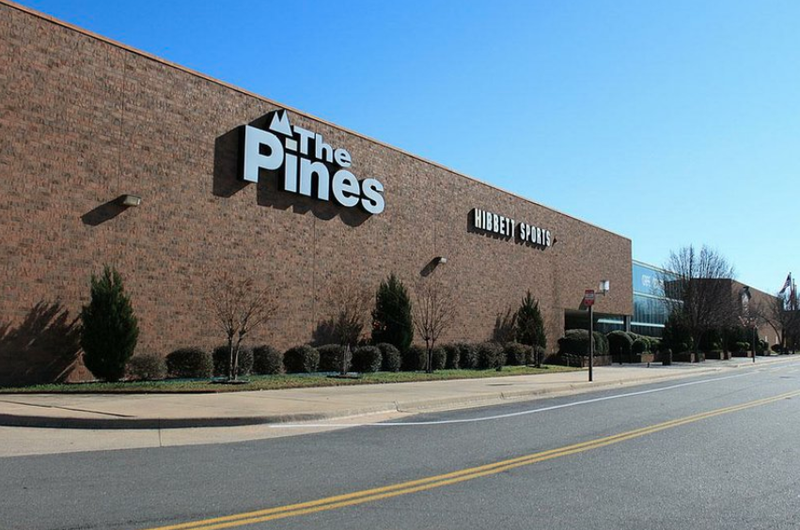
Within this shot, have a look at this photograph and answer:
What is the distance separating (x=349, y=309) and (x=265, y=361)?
5.05 m

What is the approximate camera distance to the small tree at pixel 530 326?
120 feet

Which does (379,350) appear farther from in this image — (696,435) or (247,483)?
(247,483)

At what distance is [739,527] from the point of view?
5902 millimetres

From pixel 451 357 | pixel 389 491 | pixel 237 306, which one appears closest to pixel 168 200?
pixel 237 306

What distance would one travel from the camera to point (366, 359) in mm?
24547

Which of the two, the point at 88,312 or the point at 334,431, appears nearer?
the point at 334,431

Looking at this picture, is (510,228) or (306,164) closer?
(306,164)

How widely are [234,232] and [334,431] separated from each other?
12.3 meters

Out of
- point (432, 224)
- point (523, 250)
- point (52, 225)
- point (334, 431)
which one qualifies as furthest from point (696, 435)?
point (523, 250)

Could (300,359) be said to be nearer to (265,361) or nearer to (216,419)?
(265,361)

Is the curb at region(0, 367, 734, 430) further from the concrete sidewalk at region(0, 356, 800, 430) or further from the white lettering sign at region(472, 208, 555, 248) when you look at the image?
the white lettering sign at region(472, 208, 555, 248)

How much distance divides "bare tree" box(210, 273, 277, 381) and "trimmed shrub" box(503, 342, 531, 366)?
14903 mm

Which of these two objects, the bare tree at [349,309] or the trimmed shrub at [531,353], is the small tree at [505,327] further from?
the bare tree at [349,309]

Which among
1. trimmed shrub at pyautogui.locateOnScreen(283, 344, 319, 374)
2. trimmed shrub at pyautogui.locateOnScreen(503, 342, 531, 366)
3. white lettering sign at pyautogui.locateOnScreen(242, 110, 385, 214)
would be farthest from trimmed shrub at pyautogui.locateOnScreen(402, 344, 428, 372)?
trimmed shrub at pyautogui.locateOnScreen(503, 342, 531, 366)
